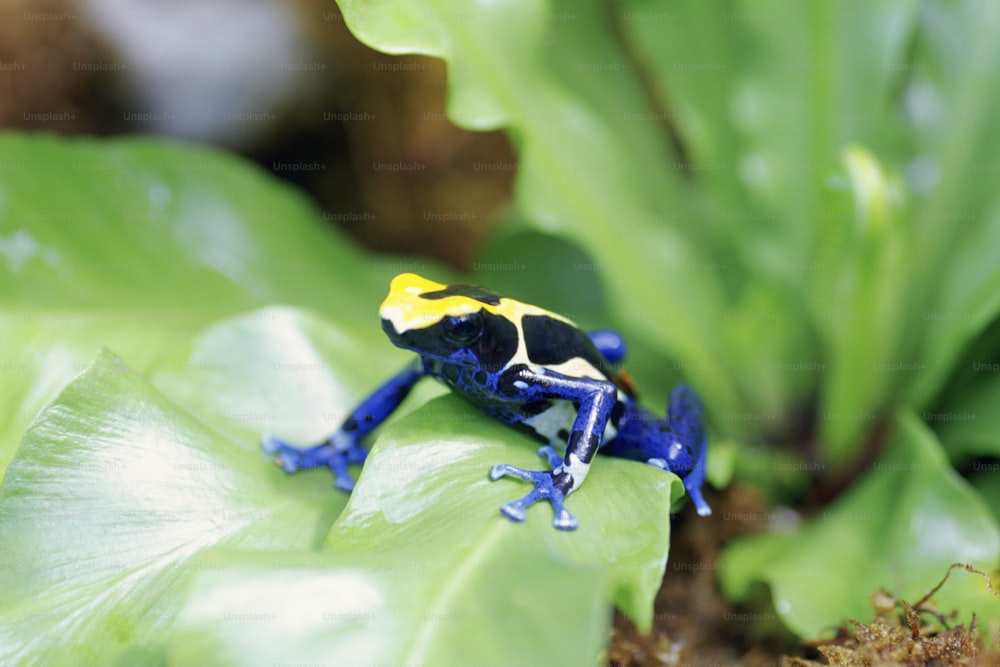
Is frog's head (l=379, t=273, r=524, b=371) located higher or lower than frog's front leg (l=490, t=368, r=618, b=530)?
higher

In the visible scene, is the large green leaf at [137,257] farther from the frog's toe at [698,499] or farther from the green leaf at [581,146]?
the frog's toe at [698,499]

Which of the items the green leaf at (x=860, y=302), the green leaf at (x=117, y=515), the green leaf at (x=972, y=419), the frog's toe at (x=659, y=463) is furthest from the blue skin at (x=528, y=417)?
the green leaf at (x=972, y=419)

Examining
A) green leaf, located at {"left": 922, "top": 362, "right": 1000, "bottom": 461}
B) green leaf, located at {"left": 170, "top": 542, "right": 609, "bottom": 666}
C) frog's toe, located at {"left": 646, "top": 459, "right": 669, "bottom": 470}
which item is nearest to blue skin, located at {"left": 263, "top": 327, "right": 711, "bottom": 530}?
frog's toe, located at {"left": 646, "top": 459, "right": 669, "bottom": 470}

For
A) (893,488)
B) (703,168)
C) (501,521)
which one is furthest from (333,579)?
(703,168)

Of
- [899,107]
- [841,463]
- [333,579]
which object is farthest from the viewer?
[899,107]

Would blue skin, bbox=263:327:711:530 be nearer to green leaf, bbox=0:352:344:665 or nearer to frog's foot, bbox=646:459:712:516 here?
frog's foot, bbox=646:459:712:516

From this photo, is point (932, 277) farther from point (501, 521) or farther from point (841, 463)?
point (501, 521)

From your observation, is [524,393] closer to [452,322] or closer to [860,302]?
[452,322]
